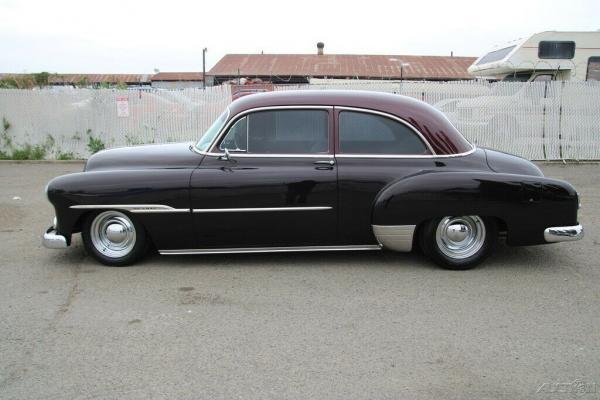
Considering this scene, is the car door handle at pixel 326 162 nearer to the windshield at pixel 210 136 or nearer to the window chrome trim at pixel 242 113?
the window chrome trim at pixel 242 113

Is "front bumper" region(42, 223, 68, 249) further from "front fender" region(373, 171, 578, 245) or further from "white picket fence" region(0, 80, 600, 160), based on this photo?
"white picket fence" region(0, 80, 600, 160)

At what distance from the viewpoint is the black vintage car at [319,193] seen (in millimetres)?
4957

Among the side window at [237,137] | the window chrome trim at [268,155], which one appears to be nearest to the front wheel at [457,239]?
the window chrome trim at [268,155]

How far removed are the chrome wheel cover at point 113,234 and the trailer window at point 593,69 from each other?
37.5 feet

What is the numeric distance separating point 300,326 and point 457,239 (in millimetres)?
1911

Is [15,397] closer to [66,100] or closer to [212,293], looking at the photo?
[212,293]

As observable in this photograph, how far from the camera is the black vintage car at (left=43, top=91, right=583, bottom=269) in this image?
4.96 metres

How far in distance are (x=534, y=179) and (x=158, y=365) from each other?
11.6 feet

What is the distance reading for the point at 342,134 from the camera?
515cm

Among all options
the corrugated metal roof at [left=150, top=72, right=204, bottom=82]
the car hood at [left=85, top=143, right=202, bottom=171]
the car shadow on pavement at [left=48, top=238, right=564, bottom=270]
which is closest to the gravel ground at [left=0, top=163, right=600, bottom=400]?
the car shadow on pavement at [left=48, top=238, right=564, bottom=270]

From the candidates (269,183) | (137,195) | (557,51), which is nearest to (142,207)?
(137,195)

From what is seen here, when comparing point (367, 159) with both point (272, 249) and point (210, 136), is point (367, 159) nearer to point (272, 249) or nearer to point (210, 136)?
point (272, 249)

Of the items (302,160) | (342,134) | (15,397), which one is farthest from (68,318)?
(342,134)

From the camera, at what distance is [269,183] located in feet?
16.4
